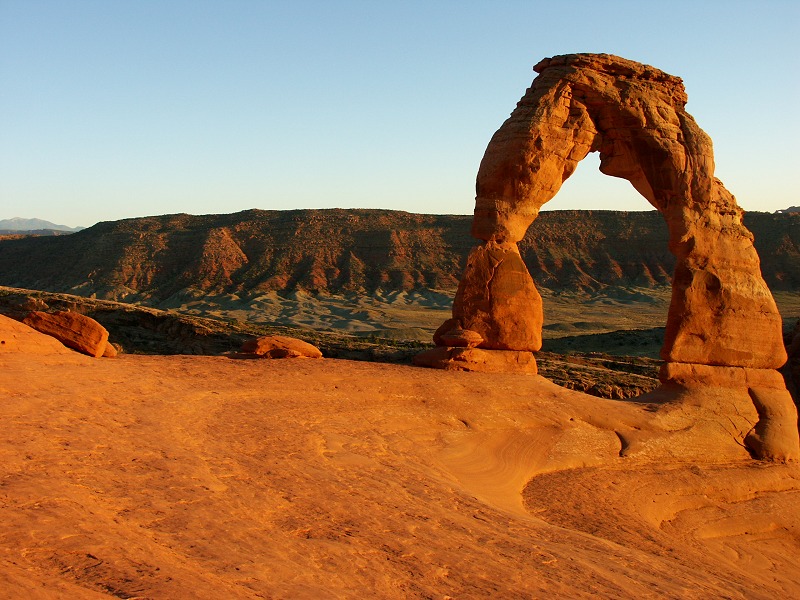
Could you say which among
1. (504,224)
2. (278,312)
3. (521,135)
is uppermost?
(521,135)

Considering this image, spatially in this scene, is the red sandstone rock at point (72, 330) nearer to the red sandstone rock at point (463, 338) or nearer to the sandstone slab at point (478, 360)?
the sandstone slab at point (478, 360)

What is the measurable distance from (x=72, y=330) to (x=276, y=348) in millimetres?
3034

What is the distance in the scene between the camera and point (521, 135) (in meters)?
13.0

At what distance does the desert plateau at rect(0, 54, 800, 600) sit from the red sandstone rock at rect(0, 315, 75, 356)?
1.5 inches

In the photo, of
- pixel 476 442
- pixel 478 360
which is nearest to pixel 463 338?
pixel 478 360

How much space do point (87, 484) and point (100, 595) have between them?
1.95 m

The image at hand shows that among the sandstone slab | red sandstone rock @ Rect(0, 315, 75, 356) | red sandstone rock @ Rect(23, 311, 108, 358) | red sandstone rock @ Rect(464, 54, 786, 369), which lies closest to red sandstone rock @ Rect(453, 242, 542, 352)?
the sandstone slab

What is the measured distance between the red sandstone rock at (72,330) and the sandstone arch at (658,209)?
4994mm

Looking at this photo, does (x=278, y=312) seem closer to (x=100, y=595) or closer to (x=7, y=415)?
(x=7, y=415)

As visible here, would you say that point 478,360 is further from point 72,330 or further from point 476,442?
point 72,330

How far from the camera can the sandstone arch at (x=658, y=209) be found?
13.0 m

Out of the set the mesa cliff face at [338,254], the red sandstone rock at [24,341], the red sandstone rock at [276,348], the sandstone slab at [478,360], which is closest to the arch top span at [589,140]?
the sandstone slab at [478,360]

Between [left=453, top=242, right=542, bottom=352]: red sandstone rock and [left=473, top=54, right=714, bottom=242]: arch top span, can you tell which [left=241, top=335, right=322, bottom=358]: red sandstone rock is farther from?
[left=473, top=54, right=714, bottom=242]: arch top span

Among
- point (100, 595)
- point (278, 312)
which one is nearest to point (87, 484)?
point (100, 595)
